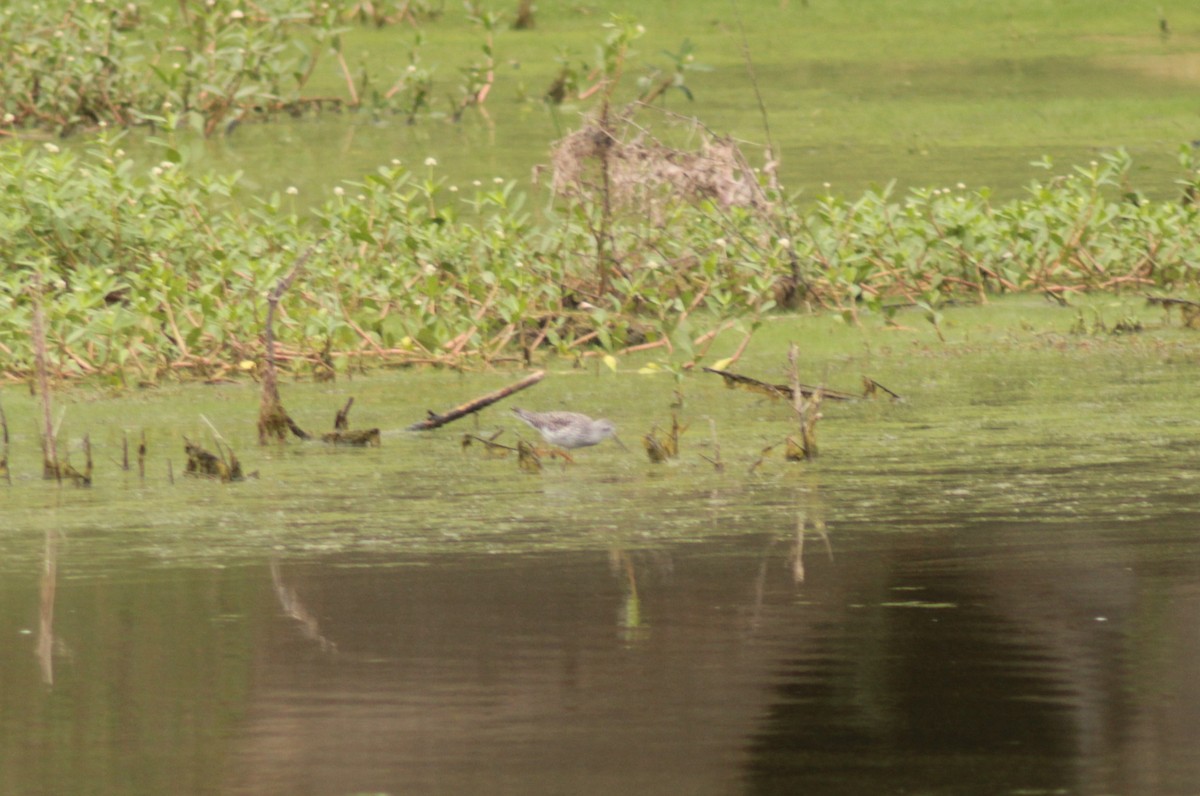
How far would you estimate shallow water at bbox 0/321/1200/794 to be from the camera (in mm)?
3736

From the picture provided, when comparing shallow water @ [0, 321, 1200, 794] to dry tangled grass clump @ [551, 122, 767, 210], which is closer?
shallow water @ [0, 321, 1200, 794]

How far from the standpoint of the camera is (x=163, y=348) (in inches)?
327

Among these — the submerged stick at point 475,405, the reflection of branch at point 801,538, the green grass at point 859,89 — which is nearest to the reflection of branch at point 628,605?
the reflection of branch at point 801,538

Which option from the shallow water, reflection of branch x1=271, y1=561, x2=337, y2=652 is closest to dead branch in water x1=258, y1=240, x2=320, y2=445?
the shallow water

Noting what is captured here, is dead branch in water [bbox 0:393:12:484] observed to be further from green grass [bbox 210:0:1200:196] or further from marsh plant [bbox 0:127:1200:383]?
green grass [bbox 210:0:1200:196]

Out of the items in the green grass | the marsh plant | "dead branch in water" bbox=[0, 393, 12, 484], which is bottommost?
"dead branch in water" bbox=[0, 393, 12, 484]

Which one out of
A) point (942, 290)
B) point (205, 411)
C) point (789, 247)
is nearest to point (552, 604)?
point (205, 411)

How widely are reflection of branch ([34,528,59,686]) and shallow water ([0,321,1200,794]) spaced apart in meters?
0.01

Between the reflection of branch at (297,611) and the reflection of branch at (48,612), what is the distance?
1.49 feet

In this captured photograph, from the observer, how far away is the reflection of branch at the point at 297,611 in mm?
4531

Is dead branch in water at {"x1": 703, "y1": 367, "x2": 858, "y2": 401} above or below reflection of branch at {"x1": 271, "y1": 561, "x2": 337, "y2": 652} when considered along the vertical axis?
above

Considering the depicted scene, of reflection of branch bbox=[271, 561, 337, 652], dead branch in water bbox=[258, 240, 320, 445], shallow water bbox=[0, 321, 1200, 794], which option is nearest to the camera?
shallow water bbox=[0, 321, 1200, 794]

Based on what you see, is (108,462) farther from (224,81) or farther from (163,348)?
(224,81)

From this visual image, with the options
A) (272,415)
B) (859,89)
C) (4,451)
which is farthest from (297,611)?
(859,89)
